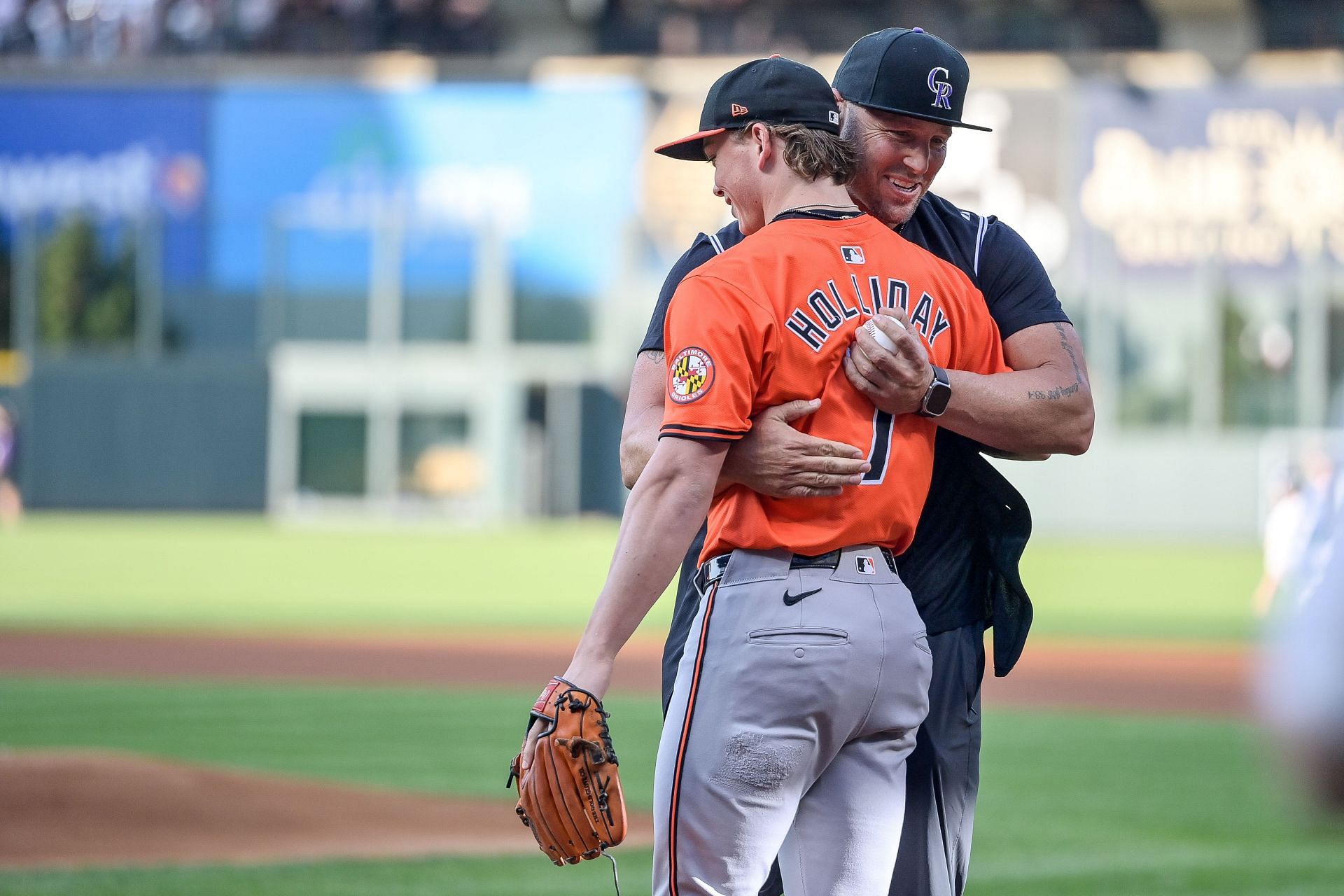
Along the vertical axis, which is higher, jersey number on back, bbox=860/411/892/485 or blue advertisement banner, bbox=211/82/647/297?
blue advertisement banner, bbox=211/82/647/297

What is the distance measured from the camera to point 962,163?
29.3m

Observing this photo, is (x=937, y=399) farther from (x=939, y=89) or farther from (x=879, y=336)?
(x=939, y=89)

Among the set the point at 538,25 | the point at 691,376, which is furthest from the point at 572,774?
the point at 538,25

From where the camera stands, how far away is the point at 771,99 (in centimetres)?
262

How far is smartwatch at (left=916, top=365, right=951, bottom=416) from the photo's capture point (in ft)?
8.69

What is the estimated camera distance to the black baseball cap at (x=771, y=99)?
103 inches

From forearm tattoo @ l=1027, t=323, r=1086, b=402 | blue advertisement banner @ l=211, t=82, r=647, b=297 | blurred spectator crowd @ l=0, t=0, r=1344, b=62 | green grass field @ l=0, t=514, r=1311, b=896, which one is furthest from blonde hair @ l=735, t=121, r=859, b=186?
blurred spectator crowd @ l=0, t=0, r=1344, b=62

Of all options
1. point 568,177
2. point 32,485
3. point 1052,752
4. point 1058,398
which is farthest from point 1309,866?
point 32,485

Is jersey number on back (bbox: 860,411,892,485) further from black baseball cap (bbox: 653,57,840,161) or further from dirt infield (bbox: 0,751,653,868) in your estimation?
dirt infield (bbox: 0,751,653,868)

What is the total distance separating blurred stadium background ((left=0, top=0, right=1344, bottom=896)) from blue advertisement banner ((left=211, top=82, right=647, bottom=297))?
0.06m

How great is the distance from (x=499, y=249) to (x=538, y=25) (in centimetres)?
502

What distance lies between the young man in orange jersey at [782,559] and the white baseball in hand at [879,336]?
29mm

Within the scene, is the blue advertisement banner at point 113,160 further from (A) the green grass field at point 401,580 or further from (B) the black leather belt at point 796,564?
(B) the black leather belt at point 796,564

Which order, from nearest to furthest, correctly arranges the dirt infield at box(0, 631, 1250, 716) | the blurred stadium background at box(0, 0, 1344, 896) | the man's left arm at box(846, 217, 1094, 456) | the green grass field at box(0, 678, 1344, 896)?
the man's left arm at box(846, 217, 1094, 456) → the green grass field at box(0, 678, 1344, 896) → the dirt infield at box(0, 631, 1250, 716) → the blurred stadium background at box(0, 0, 1344, 896)
